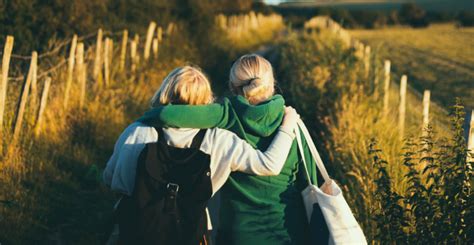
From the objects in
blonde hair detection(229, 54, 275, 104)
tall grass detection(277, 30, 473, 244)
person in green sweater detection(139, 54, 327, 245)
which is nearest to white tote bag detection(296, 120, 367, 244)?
person in green sweater detection(139, 54, 327, 245)

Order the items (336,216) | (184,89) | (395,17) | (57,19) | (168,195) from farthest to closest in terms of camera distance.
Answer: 1. (395,17)
2. (57,19)
3. (184,89)
4. (336,216)
5. (168,195)

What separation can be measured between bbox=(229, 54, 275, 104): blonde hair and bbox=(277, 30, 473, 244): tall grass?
139cm

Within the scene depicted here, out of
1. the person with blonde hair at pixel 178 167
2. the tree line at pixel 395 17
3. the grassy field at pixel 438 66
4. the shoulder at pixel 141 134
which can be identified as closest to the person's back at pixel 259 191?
the person with blonde hair at pixel 178 167

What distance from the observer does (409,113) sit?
13.0 metres

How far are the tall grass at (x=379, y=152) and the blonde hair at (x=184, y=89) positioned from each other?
1.70 metres

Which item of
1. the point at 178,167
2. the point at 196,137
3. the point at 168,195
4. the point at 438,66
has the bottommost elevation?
the point at 438,66

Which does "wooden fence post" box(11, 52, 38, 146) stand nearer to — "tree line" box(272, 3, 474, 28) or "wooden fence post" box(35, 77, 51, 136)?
"wooden fence post" box(35, 77, 51, 136)

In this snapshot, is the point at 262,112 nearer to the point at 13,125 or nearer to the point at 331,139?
the point at 13,125

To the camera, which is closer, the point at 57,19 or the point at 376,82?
the point at 376,82

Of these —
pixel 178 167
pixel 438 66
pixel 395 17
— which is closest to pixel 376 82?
pixel 178 167

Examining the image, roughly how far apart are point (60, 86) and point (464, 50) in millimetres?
30214

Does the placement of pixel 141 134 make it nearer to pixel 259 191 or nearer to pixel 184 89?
pixel 184 89

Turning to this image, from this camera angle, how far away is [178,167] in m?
3.84

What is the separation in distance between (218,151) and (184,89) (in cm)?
38
